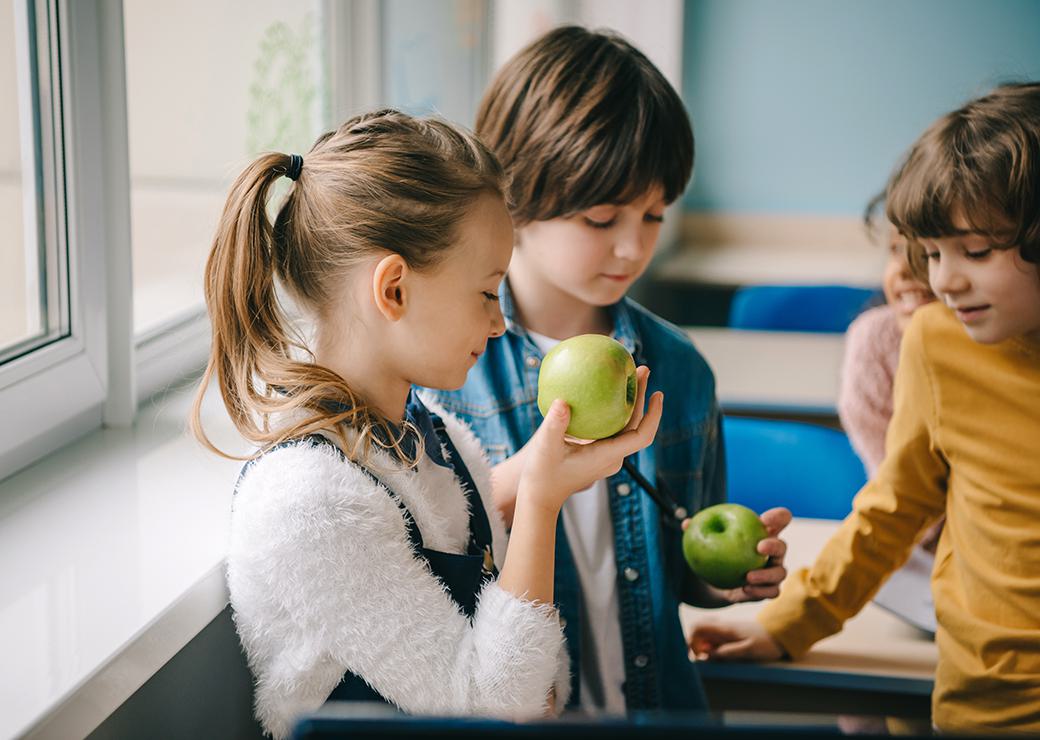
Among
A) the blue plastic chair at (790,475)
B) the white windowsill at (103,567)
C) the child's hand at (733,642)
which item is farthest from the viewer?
the blue plastic chair at (790,475)

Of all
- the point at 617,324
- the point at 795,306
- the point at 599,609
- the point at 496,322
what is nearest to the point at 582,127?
the point at 617,324

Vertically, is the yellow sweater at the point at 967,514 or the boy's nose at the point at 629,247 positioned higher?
the boy's nose at the point at 629,247

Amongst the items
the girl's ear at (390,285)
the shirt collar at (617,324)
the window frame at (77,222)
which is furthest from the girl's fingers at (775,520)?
the window frame at (77,222)

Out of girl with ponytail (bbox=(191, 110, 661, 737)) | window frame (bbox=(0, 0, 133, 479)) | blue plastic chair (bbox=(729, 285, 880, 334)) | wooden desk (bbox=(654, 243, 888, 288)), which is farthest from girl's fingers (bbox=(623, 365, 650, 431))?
wooden desk (bbox=(654, 243, 888, 288))

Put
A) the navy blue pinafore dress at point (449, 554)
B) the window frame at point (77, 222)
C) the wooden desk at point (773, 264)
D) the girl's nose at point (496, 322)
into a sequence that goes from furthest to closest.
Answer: the wooden desk at point (773, 264), the window frame at point (77, 222), the girl's nose at point (496, 322), the navy blue pinafore dress at point (449, 554)

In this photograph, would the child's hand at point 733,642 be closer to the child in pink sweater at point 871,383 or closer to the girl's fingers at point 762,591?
the girl's fingers at point 762,591

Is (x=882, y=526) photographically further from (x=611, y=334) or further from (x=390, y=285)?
(x=390, y=285)

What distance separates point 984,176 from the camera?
1264 mm

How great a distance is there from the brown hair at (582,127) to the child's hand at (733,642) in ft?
1.99

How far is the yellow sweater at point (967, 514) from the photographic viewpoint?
1295 mm

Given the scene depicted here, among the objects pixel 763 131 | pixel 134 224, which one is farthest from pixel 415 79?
pixel 763 131

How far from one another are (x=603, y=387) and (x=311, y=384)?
0.28 metres

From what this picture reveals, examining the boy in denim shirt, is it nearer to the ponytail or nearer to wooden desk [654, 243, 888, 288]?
the ponytail

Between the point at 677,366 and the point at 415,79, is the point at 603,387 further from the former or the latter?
the point at 415,79
